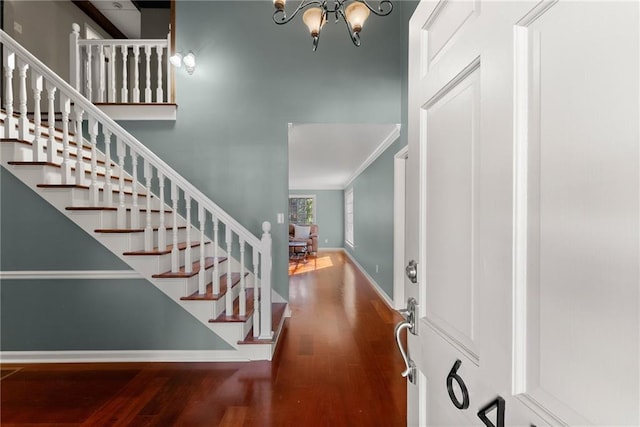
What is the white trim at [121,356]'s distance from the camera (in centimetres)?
240

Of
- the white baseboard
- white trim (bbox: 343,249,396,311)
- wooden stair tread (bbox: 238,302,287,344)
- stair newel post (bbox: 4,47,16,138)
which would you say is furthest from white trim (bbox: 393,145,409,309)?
stair newel post (bbox: 4,47,16,138)

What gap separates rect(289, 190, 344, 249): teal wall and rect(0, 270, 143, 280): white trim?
8.01 m

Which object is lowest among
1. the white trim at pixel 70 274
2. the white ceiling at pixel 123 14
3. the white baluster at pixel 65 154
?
the white trim at pixel 70 274

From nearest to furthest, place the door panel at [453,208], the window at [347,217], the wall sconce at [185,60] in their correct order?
the door panel at [453,208]
the wall sconce at [185,60]
the window at [347,217]

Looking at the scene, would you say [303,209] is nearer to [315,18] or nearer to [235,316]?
[235,316]

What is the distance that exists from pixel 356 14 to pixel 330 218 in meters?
8.39

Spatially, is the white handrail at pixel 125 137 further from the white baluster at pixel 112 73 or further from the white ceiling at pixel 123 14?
the white ceiling at pixel 123 14

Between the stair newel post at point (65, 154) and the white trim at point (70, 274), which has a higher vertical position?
the stair newel post at point (65, 154)

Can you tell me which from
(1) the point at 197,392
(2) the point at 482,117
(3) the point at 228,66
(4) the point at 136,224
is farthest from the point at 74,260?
(2) the point at 482,117

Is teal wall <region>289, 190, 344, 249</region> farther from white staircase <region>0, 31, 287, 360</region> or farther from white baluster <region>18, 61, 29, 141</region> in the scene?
white baluster <region>18, 61, 29, 141</region>

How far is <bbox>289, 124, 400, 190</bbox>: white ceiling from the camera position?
3.60 m

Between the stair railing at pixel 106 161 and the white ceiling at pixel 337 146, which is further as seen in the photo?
the white ceiling at pixel 337 146

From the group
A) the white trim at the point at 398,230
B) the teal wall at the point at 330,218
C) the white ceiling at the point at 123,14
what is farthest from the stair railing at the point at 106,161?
the teal wall at the point at 330,218

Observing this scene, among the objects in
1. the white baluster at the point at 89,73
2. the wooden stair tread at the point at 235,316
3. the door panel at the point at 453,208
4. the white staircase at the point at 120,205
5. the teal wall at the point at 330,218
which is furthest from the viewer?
the teal wall at the point at 330,218
